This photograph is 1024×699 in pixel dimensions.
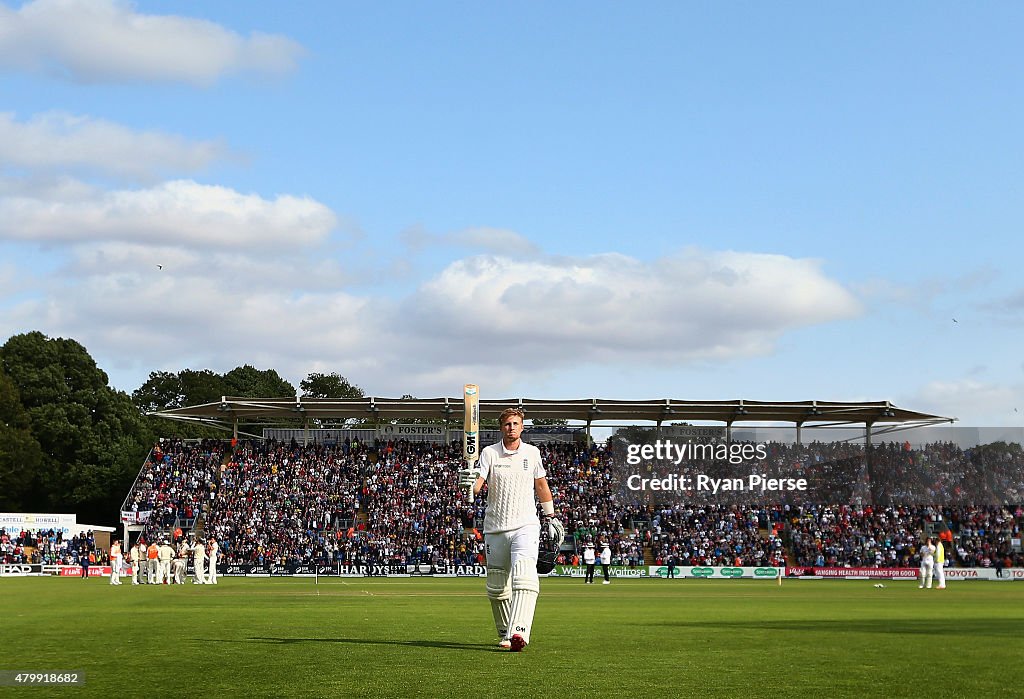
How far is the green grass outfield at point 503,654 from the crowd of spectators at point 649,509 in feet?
129

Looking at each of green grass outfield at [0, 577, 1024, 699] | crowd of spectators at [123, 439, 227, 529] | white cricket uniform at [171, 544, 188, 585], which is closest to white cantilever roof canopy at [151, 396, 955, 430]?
crowd of spectators at [123, 439, 227, 529]

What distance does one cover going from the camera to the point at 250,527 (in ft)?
209

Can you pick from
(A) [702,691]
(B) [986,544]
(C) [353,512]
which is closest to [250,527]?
(C) [353,512]

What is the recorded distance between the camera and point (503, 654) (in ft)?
38.5

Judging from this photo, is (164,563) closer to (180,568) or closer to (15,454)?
(180,568)

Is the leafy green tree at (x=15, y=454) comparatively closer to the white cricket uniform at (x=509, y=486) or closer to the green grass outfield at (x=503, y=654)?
the green grass outfield at (x=503, y=654)

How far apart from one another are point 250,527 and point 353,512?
564 centimetres

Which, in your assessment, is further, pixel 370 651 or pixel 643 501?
pixel 643 501

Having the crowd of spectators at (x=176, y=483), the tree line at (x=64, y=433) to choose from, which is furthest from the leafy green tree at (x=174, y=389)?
the crowd of spectators at (x=176, y=483)

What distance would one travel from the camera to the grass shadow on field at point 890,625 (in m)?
16.3

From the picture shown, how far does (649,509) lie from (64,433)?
174 ft

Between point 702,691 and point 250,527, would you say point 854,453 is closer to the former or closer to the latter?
point 250,527

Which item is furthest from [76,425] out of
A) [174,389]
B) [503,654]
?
[503,654]

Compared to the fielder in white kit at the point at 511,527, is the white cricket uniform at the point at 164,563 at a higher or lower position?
lower
